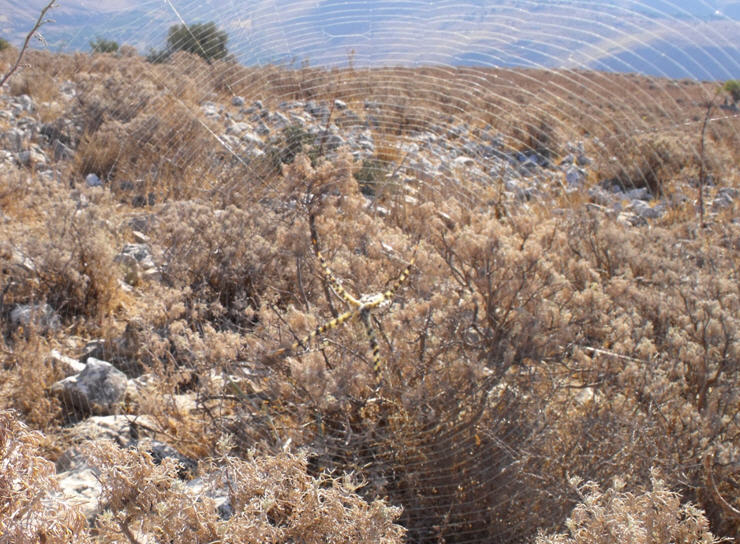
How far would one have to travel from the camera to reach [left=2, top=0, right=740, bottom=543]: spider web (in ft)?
8.00

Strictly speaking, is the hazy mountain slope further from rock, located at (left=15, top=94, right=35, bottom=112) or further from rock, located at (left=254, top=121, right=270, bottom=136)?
rock, located at (left=15, top=94, right=35, bottom=112)

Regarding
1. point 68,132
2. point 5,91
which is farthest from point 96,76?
point 5,91

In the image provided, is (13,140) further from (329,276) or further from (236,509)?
(236,509)

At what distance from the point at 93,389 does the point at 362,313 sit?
158 cm

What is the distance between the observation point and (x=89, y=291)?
4.27m

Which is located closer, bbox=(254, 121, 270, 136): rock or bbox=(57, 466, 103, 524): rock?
bbox=(57, 466, 103, 524): rock

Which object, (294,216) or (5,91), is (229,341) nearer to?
(294,216)

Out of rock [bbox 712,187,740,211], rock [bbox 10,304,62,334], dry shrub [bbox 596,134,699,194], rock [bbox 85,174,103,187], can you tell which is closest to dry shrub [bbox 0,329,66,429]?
rock [bbox 10,304,62,334]

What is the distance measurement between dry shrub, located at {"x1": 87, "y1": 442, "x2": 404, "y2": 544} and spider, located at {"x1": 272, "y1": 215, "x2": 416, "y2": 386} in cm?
77

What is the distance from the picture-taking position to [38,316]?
12.5 ft

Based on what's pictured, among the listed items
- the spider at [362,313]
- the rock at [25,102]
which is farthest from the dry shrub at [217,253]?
the rock at [25,102]

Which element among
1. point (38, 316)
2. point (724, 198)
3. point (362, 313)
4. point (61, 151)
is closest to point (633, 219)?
point (724, 198)

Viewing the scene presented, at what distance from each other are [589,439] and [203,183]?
14.8 ft

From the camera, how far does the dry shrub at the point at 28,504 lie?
148 cm
